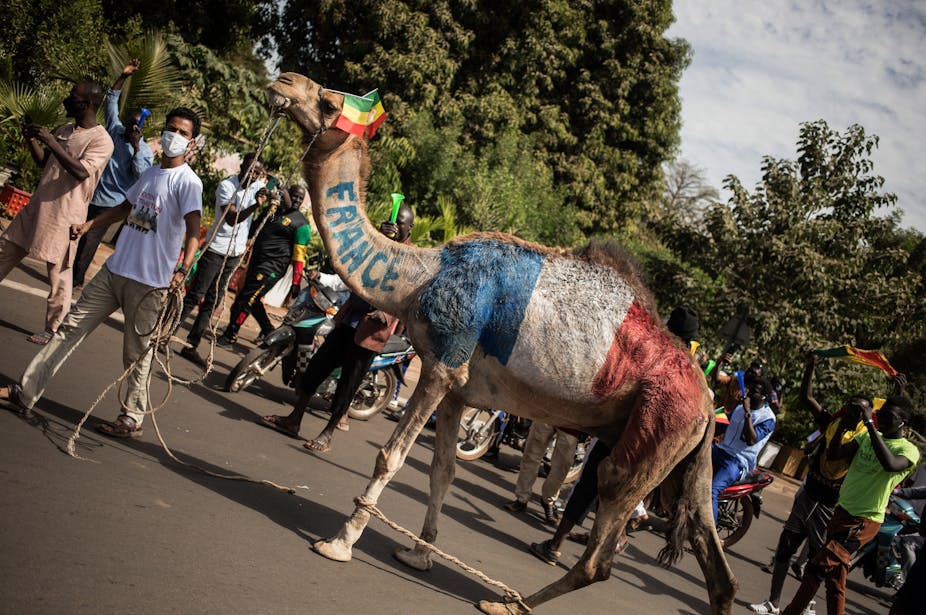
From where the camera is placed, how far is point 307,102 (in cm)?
498

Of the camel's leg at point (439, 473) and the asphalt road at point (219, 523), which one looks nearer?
the asphalt road at point (219, 523)

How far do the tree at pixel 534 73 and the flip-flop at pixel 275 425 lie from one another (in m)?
16.0

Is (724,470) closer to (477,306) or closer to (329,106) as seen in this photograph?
(477,306)

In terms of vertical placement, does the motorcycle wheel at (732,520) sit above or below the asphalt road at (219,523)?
above

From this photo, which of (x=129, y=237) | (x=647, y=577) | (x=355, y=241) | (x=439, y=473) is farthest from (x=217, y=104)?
(x=439, y=473)

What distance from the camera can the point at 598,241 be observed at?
5.31m

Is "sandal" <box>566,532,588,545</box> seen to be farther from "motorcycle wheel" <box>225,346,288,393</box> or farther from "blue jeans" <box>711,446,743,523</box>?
"motorcycle wheel" <box>225,346,288,393</box>

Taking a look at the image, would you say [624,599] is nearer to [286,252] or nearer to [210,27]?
[286,252]

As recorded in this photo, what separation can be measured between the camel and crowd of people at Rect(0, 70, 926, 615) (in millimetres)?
745

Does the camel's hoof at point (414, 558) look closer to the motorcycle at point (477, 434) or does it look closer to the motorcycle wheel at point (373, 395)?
the motorcycle wheel at point (373, 395)

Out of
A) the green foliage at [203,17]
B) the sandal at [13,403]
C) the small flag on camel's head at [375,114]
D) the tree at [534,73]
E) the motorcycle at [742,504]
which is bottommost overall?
the sandal at [13,403]

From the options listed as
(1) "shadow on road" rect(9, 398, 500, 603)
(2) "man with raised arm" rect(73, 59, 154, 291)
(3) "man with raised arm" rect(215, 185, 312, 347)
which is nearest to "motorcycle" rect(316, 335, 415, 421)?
(3) "man with raised arm" rect(215, 185, 312, 347)

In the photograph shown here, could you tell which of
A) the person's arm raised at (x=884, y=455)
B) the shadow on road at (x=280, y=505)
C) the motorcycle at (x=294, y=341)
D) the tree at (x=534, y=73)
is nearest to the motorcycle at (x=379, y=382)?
the motorcycle at (x=294, y=341)

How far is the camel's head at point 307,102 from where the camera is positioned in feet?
16.2
